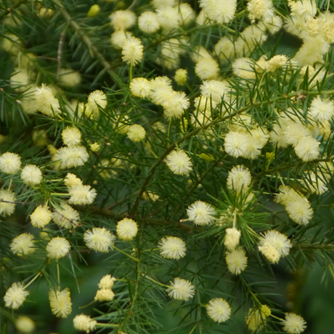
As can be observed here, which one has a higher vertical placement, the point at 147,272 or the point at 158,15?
the point at 158,15

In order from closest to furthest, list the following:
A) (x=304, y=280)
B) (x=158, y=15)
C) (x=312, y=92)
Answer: (x=312, y=92), (x=158, y=15), (x=304, y=280)

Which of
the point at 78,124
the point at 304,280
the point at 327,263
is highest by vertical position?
the point at 78,124

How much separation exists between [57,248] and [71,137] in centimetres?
10

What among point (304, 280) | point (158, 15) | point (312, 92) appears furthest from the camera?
point (304, 280)

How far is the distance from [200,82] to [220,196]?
0.18m

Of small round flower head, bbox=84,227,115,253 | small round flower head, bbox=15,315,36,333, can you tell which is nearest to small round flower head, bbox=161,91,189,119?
small round flower head, bbox=84,227,115,253

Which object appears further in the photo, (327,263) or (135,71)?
(135,71)

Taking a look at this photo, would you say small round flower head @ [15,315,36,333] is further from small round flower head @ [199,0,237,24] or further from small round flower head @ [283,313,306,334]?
small round flower head @ [199,0,237,24]

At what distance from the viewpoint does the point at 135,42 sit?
0.49 m

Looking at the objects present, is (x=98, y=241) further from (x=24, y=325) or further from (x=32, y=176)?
(x=24, y=325)

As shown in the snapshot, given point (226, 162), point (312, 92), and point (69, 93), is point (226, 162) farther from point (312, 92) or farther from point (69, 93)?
point (69, 93)

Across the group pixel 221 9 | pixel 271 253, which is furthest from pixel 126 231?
pixel 221 9

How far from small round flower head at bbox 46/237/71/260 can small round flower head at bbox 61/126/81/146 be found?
3.3 inches

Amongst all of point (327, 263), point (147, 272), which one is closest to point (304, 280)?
point (327, 263)
